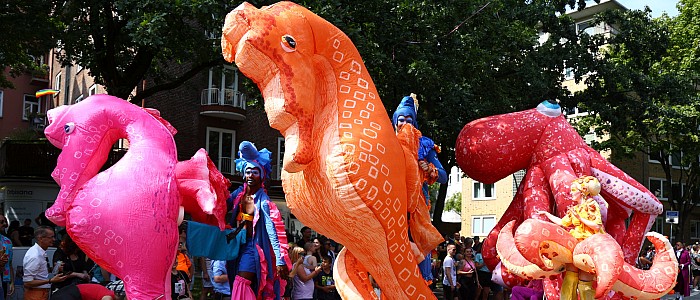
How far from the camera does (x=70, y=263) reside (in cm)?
764

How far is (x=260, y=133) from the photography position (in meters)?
24.4

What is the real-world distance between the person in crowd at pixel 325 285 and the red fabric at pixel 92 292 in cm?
427

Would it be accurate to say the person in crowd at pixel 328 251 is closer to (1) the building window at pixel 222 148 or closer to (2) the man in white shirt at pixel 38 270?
(2) the man in white shirt at pixel 38 270

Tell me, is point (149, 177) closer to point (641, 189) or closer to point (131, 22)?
point (641, 189)

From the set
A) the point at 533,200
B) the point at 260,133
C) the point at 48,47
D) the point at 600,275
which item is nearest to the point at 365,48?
the point at 533,200

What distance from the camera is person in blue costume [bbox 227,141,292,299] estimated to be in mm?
5781

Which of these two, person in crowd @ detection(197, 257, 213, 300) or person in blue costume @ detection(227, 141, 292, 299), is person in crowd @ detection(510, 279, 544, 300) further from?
person in crowd @ detection(197, 257, 213, 300)

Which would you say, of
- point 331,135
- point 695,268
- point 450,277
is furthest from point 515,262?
point 695,268

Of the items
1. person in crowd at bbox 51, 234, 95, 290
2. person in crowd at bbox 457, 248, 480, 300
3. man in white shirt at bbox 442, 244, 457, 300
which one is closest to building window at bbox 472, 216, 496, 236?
person in crowd at bbox 457, 248, 480, 300

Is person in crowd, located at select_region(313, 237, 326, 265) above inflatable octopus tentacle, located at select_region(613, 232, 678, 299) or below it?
below

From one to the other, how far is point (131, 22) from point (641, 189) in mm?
7375

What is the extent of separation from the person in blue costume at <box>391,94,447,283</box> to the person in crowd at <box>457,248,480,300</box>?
254 inches

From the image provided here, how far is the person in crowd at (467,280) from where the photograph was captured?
11492 millimetres

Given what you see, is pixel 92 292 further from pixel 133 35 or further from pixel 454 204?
pixel 454 204
